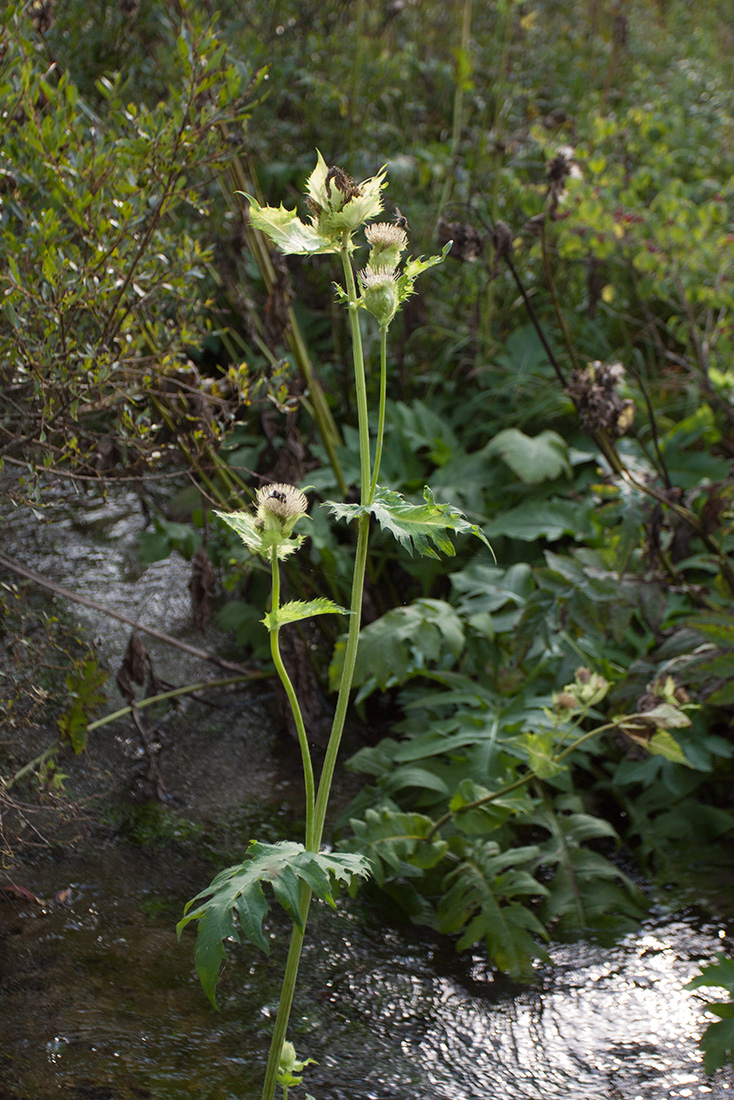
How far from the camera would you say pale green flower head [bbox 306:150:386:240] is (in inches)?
43.1

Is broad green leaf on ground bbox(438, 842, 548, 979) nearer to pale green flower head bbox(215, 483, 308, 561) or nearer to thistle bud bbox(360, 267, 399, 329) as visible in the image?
pale green flower head bbox(215, 483, 308, 561)

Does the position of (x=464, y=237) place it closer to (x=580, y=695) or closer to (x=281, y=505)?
(x=580, y=695)

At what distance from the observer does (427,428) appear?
3.23 m

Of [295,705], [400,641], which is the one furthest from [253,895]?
[400,641]

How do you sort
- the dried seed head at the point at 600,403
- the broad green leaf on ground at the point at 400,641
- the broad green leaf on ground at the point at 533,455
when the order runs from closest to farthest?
the broad green leaf on ground at the point at 400,641, the dried seed head at the point at 600,403, the broad green leaf on ground at the point at 533,455

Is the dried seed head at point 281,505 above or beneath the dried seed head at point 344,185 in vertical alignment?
beneath

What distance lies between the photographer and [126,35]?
3.85 metres

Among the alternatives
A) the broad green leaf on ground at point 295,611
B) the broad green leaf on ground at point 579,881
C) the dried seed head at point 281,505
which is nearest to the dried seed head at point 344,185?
the dried seed head at point 281,505

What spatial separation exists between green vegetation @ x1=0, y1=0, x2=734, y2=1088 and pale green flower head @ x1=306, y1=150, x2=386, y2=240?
16mm

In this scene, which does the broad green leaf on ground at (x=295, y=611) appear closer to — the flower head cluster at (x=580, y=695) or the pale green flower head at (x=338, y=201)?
the pale green flower head at (x=338, y=201)

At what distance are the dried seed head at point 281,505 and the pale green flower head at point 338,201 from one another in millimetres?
351

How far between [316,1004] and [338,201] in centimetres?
139

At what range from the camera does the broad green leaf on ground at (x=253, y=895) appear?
0.98 meters

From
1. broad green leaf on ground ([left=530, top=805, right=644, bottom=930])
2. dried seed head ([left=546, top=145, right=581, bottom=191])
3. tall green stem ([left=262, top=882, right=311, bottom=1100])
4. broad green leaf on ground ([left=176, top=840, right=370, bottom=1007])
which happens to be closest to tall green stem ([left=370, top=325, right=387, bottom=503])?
broad green leaf on ground ([left=176, top=840, right=370, bottom=1007])
